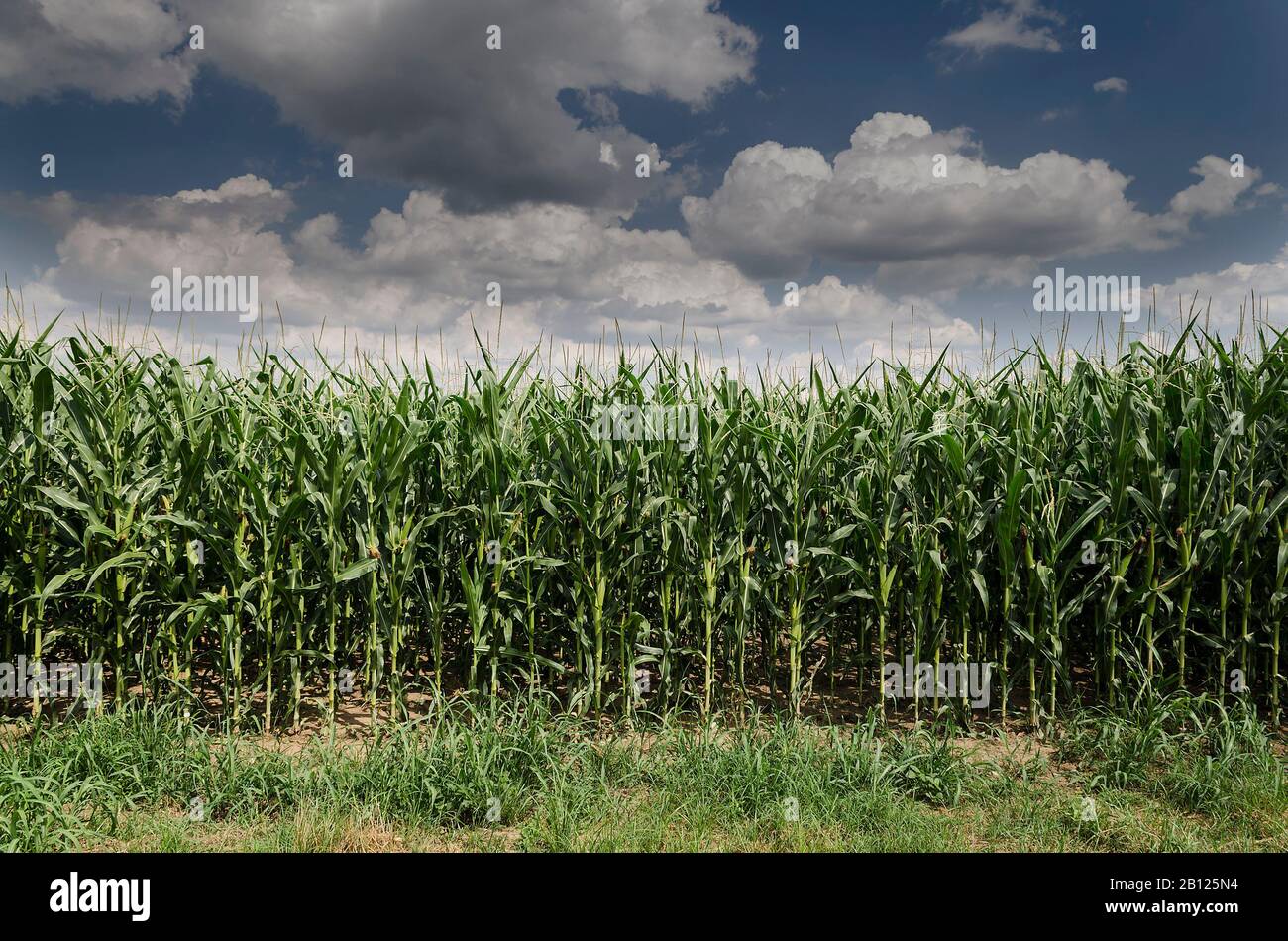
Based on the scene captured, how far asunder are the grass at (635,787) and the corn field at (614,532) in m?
0.36

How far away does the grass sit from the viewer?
356 centimetres

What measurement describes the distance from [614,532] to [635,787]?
149 cm

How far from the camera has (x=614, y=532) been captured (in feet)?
15.6

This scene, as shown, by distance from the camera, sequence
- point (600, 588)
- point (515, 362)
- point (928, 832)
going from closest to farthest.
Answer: point (928, 832)
point (600, 588)
point (515, 362)

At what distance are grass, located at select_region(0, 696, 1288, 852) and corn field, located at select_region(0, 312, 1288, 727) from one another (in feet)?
1.18

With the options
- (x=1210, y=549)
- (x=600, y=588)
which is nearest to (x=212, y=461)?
(x=600, y=588)

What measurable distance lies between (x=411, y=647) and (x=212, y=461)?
1820mm

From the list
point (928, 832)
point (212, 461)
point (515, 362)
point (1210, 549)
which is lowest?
point (928, 832)

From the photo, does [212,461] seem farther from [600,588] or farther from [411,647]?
[600,588]

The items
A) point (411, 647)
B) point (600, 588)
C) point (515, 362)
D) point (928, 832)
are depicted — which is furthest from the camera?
point (411, 647)

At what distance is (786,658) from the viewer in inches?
230

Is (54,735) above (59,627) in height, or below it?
below

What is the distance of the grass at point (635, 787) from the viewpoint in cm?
356

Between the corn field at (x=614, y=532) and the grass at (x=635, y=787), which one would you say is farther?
the corn field at (x=614, y=532)
